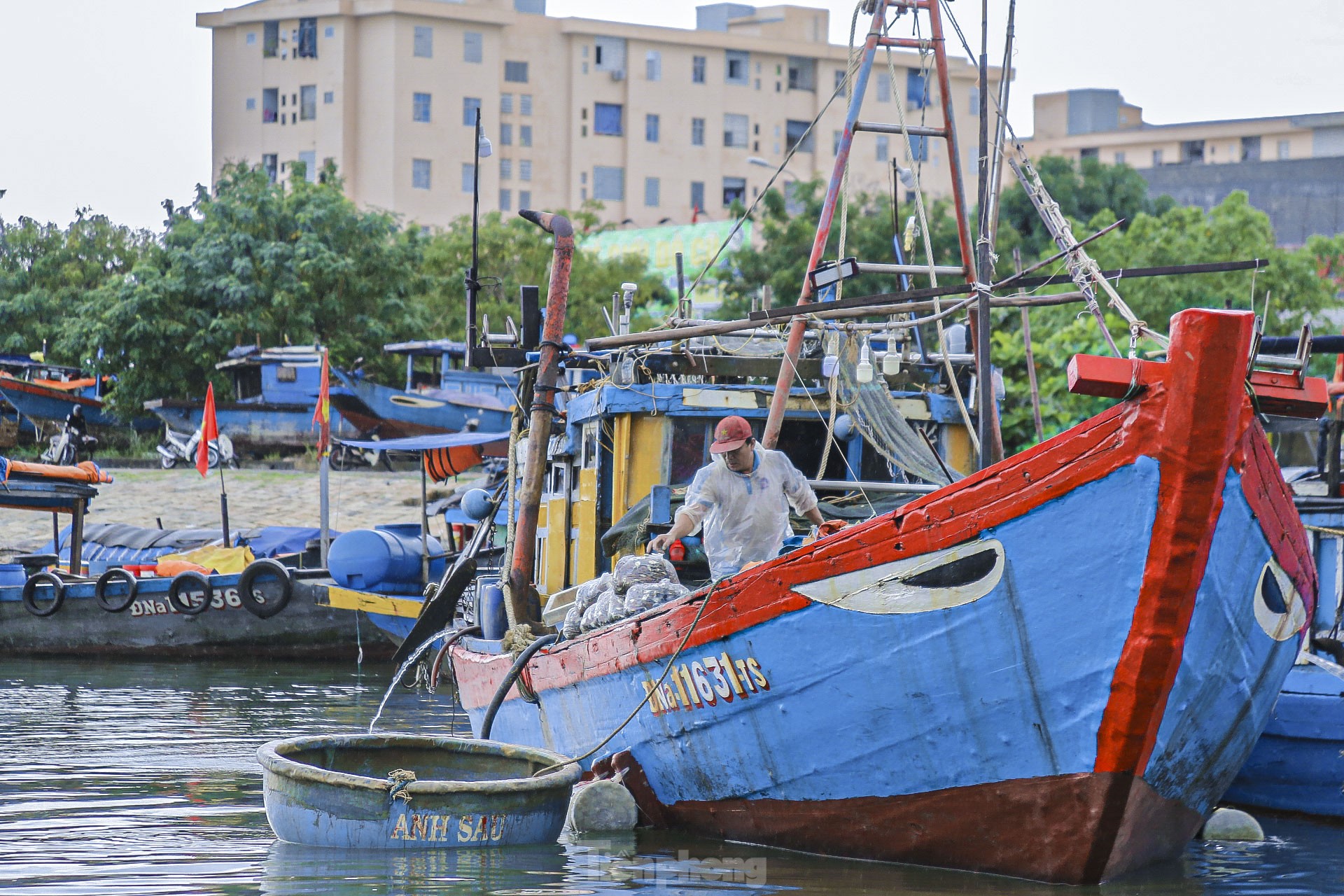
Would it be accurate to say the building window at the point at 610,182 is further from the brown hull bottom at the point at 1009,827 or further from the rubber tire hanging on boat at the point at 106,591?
the brown hull bottom at the point at 1009,827

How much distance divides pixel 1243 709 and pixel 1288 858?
147 centimetres

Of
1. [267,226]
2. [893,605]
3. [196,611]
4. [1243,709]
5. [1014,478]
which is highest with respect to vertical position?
[267,226]

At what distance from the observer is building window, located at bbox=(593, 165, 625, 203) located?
61094 mm

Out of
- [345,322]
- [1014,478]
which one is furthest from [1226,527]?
[345,322]

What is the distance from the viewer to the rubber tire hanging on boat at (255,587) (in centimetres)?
1783

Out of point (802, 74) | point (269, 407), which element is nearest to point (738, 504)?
point (269, 407)

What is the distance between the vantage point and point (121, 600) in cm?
1830

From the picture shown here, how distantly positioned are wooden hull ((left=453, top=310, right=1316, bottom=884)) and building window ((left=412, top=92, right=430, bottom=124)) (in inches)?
2089

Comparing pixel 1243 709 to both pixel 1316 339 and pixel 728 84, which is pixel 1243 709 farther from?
pixel 728 84

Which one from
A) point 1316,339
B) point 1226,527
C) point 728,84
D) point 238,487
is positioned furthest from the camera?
point 728,84

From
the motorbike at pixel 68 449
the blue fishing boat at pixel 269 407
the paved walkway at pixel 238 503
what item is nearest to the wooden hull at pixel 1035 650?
the paved walkway at pixel 238 503

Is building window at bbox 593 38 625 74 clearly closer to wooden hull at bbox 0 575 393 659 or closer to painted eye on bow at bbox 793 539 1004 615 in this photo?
wooden hull at bbox 0 575 393 659

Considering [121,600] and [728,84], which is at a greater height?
[728,84]

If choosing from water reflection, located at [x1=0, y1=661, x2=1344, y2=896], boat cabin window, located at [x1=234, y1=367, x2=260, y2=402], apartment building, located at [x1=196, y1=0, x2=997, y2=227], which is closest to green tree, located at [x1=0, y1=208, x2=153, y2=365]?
boat cabin window, located at [x1=234, y1=367, x2=260, y2=402]
